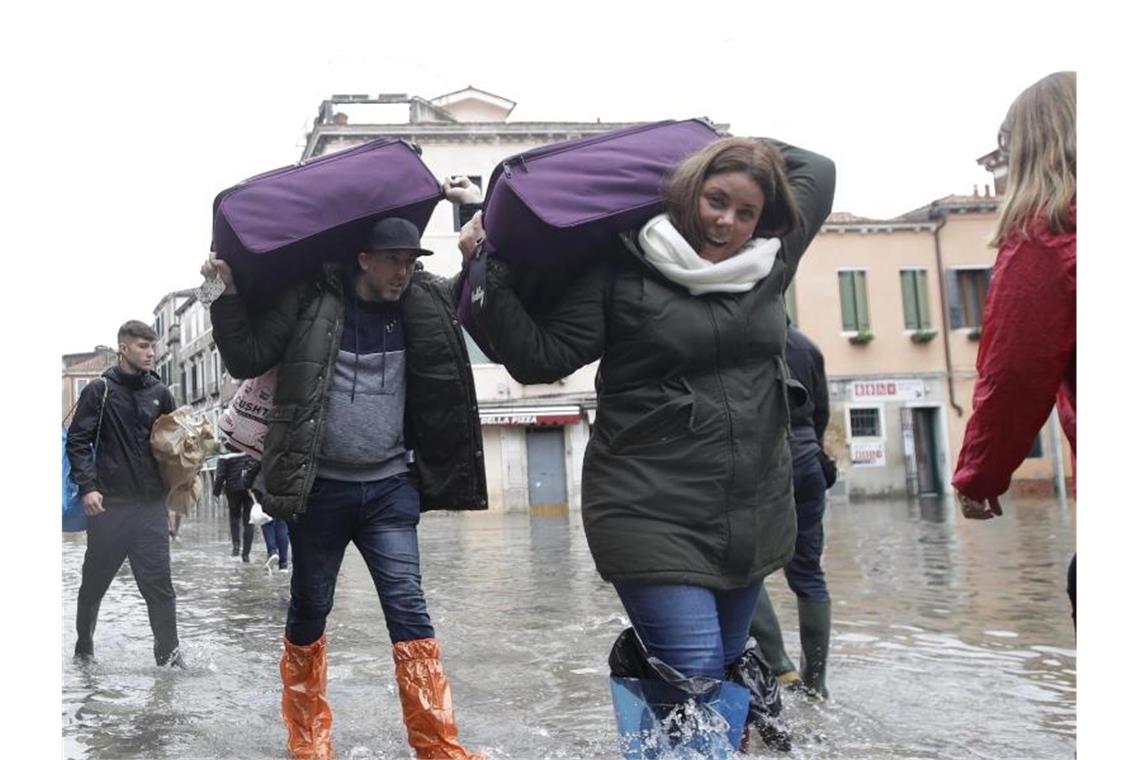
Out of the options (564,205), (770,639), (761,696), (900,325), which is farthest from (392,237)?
(900,325)

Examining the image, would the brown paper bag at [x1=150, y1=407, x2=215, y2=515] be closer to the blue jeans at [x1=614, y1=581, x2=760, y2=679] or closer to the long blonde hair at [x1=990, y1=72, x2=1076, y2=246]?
the blue jeans at [x1=614, y1=581, x2=760, y2=679]

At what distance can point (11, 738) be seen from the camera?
248 centimetres

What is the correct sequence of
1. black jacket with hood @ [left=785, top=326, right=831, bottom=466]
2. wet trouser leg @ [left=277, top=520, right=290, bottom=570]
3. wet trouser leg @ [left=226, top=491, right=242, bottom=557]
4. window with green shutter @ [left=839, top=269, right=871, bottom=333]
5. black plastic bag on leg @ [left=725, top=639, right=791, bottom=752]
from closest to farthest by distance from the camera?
1. black plastic bag on leg @ [left=725, top=639, right=791, bottom=752]
2. black jacket with hood @ [left=785, top=326, right=831, bottom=466]
3. wet trouser leg @ [left=277, top=520, right=290, bottom=570]
4. wet trouser leg @ [left=226, top=491, right=242, bottom=557]
5. window with green shutter @ [left=839, top=269, right=871, bottom=333]

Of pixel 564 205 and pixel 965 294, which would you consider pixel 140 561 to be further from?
pixel 965 294

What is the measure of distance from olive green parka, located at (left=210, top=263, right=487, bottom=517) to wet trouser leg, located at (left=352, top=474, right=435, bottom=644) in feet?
0.32

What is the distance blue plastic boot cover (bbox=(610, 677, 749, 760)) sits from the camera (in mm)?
2414

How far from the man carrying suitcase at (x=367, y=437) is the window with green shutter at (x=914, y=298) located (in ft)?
85.9

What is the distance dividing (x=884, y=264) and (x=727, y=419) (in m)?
26.8

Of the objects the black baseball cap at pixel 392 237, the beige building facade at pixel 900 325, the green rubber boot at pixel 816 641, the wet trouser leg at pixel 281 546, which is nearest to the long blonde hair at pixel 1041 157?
the black baseball cap at pixel 392 237

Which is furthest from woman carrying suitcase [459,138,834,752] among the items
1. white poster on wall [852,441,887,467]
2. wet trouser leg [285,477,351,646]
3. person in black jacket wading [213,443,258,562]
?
white poster on wall [852,441,887,467]

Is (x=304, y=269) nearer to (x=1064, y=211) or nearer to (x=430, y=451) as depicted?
(x=430, y=451)

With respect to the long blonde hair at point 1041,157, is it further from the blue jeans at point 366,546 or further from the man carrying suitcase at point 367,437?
the blue jeans at point 366,546

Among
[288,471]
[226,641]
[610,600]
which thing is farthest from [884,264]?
[288,471]

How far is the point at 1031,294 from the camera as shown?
2.25 metres
